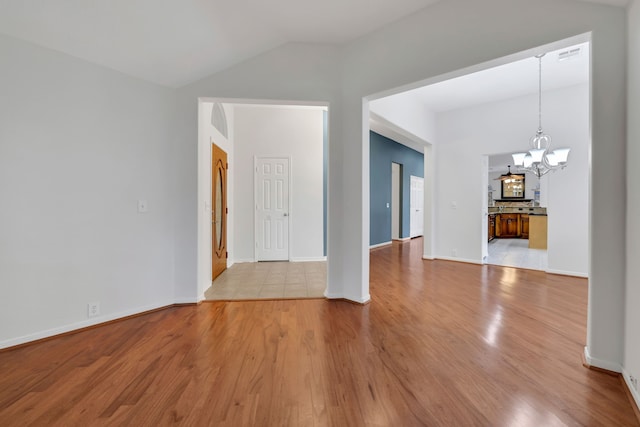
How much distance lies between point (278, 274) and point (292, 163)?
2.26 m

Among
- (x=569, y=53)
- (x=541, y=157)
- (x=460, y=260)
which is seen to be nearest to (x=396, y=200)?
(x=460, y=260)

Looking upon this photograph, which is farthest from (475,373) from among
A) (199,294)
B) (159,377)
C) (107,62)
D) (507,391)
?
(107,62)

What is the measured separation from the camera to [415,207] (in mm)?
9469

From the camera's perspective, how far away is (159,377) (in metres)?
1.78

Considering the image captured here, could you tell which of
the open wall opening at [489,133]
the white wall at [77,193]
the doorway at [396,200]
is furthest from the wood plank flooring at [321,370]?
the doorway at [396,200]

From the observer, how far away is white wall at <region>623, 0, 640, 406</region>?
5.16 feet

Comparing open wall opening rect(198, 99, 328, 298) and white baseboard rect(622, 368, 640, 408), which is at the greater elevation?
open wall opening rect(198, 99, 328, 298)

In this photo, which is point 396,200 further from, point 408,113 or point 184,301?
point 184,301

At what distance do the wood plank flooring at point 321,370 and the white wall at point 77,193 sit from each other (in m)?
0.32

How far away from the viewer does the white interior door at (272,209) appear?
5.41 metres

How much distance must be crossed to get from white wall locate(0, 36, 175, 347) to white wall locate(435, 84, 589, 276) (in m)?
5.06

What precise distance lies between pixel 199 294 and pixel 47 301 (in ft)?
4.11

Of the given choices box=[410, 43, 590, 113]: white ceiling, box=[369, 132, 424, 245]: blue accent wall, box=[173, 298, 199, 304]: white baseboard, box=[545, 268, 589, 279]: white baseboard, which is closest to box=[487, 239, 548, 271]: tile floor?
box=[545, 268, 589, 279]: white baseboard

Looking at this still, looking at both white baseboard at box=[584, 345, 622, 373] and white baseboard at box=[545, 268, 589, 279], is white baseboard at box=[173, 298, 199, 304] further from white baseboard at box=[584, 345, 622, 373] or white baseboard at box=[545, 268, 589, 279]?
white baseboard at box=[545, 268, 589, 279]
